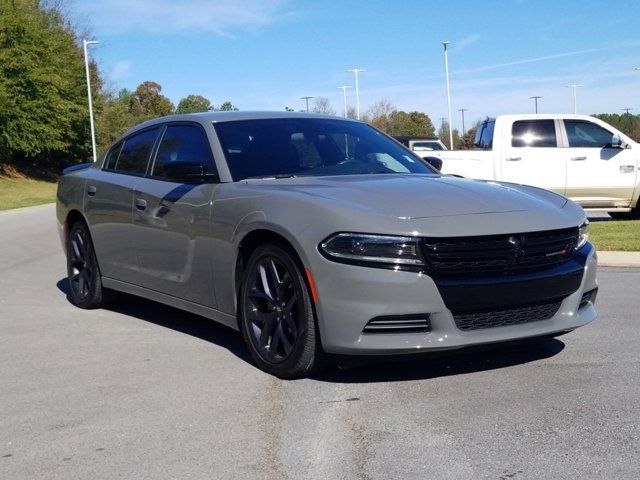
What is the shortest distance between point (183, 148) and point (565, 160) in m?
10.0

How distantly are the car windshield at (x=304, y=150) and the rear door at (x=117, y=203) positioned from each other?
1.06 meters

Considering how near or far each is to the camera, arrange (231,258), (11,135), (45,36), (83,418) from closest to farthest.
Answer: (83,418) < (231,258) < (11,135) < (45,36)

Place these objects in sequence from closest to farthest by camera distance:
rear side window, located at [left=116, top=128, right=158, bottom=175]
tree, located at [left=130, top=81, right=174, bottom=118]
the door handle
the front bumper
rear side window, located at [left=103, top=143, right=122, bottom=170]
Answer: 1. the front bumper
2. the door handle
3. rear side window, located at [left=116, top=128, right=158, bottom=175]
4. rear side window, located at [left=103, top=143, right=122, bottom=170]
5. tree, located at [left=130, top=81, right=174, bottom=118]

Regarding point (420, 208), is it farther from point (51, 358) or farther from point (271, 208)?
point (51, 358)

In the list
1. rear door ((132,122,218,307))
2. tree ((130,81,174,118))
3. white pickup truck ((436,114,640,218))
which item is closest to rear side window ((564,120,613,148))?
white pickup truck ((436,114,640,218))

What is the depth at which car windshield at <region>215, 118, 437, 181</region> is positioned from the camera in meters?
5.68

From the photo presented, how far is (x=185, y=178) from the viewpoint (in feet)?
18.2

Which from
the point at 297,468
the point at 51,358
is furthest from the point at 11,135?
the point at 297,468

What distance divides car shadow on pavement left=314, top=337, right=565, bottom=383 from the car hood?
80 centimetres

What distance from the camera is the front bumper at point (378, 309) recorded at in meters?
4.37

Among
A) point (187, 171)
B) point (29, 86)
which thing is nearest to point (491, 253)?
point (187, 171)

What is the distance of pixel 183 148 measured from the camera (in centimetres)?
618

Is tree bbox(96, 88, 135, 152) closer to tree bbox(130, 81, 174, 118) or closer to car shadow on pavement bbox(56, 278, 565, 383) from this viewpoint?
tree bbox(130, 81, 174, 118)

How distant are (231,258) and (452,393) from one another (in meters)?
1.62
